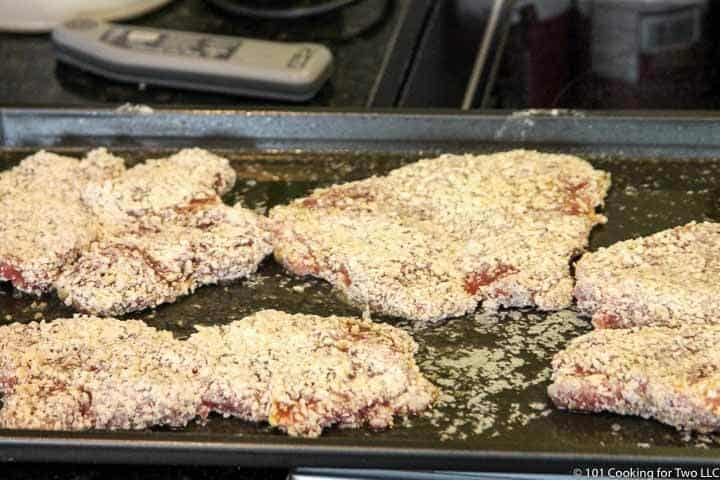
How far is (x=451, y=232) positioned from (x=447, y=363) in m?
0.28

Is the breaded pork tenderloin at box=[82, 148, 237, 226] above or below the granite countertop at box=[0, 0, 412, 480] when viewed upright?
above

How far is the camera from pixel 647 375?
146 cm

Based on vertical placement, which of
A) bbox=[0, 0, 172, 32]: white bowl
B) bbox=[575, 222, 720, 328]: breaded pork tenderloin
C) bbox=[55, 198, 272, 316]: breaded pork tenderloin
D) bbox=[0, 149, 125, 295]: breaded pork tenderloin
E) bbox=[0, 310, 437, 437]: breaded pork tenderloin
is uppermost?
bbox=[575, 222, 720, 328]: breaded pork tenderloin

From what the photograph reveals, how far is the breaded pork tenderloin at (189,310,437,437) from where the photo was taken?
148 centimetres

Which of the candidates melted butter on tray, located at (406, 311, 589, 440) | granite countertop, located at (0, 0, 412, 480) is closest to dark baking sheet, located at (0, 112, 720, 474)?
melted butter on tray, located at (406, 311, 589, 440)

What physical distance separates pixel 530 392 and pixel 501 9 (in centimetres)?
128

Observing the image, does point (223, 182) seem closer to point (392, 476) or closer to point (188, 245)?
point (188, 245)

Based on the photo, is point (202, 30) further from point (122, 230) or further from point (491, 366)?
point (491, 366)

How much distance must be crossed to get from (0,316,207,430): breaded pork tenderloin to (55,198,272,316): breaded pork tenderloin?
0.08m

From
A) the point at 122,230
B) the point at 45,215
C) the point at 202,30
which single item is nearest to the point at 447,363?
the point at 122,230

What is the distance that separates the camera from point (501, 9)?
2.62 meters

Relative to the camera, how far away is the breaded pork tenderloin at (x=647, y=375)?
144 cm

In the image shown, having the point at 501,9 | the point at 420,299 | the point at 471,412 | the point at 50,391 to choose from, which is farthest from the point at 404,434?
the point at 501,9

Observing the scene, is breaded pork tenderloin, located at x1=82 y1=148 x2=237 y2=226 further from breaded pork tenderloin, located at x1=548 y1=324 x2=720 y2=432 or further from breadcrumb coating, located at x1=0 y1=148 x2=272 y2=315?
breaded pork tenderloin, located at x1=548 y1=324 x2=720 y2=432
